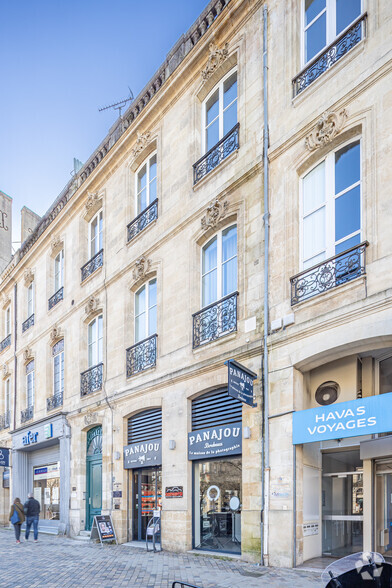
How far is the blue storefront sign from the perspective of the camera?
7941 millimetres

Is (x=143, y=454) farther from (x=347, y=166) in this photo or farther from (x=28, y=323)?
(x=28, y=323)

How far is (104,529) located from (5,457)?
416 inches

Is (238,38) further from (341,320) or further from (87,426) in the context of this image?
(87,426)

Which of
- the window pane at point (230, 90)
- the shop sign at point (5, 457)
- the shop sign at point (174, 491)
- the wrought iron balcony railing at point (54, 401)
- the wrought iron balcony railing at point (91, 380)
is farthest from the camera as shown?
the shop sign at point (5, 457)

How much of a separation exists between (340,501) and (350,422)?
1.95 m

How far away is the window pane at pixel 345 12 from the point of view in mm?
9577

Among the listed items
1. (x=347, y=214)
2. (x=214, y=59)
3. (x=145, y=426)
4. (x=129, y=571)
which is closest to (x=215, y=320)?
(x=347, y=214)

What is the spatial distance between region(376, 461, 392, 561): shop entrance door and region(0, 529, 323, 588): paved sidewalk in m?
1.20

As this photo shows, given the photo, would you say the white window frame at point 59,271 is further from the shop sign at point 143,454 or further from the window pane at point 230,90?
the window pane at point 230,90

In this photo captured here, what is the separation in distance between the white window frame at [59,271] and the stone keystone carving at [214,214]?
32.3ft

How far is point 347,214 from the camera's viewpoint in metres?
9.24

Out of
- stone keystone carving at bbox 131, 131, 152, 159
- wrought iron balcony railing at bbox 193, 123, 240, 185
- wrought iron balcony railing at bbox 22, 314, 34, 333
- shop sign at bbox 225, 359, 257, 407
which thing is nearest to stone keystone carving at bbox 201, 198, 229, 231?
wrought iron balcony railing at bbox 193, 123, 240, 185

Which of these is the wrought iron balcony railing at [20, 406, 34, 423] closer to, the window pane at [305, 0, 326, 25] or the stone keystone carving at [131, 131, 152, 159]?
the stone keystone carving at [131, 131, 152, 159]

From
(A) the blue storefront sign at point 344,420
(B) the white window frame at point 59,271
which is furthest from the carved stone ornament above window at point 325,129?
(B) the white window frame at point 59,271
